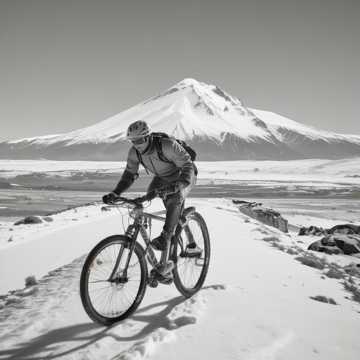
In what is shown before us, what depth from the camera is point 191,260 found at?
16.6ft

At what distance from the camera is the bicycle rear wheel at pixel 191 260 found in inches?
180

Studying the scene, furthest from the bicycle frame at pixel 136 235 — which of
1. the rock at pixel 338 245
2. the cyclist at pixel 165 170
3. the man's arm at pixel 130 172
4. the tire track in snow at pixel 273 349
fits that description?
the rock at pixel 338 245

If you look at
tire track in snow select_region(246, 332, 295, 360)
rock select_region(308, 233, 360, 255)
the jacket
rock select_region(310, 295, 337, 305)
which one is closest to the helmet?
the jacket

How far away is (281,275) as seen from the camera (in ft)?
19.6

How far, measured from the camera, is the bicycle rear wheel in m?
4.57

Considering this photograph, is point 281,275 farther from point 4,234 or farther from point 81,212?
point 81,212

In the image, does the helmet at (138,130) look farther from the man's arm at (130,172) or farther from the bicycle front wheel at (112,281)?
the bicycle front wheel at (112,281)

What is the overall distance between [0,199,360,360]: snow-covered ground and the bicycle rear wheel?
0.16m

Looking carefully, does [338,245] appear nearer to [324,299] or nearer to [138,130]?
[324,299]

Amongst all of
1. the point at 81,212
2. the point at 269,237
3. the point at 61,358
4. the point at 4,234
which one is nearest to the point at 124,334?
the point at 61,358

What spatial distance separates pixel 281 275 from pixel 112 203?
343 centimetres

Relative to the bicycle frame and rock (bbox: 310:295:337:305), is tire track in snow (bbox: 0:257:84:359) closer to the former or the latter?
the bicycle frame

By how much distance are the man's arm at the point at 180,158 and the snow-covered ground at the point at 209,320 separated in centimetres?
153

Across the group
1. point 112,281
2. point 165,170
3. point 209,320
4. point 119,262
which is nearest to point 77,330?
point 112,281
